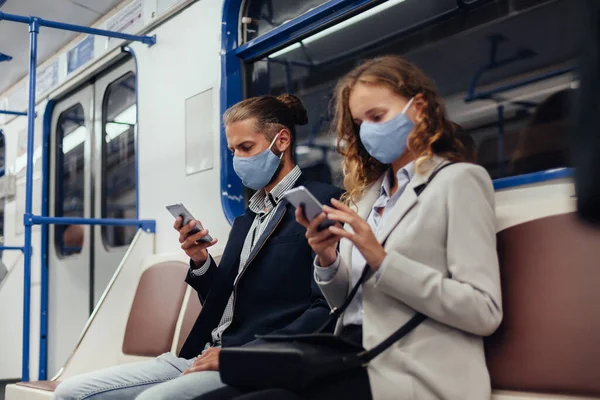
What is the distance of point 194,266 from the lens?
8.09 ft

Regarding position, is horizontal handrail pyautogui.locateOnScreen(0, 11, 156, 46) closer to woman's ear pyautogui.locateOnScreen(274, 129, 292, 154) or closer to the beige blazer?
woman's ear pyautogui.locateOnScreen(274, 129, 292, 154)

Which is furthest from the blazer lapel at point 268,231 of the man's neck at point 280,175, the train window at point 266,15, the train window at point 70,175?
the train window at point 70,175

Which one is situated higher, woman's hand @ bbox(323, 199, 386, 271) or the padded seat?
woman's hand @ bbox(323, 199, 386, 271)

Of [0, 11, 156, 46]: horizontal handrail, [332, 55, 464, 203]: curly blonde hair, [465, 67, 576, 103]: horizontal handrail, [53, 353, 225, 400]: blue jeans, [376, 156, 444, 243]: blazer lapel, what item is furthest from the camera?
[0, 11, 156, 46]: horizontal handrail

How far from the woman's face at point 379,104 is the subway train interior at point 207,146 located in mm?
435

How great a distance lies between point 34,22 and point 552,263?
3309mm

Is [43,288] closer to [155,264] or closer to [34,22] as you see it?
[155,264]

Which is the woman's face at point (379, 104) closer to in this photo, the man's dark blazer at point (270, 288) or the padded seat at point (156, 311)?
the man's dark blazer at point (270, 288)

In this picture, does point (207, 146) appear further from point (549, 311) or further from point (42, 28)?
point (42, 28)

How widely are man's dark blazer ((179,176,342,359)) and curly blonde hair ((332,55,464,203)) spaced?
22 cm

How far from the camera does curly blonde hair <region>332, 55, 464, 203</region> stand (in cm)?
184

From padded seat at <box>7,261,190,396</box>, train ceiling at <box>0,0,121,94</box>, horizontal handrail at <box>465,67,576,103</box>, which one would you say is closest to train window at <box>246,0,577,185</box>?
horizontal handrail at <box>465,67,576,103</box>

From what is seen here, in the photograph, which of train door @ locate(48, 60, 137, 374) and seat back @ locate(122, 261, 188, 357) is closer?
seat back @ locate(122, 261, 188, 357)

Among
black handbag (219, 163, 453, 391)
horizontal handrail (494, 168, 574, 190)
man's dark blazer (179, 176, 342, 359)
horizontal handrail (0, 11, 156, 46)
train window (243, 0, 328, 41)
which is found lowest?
black handbag (219, 163, 453, 391)
